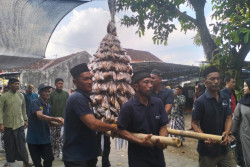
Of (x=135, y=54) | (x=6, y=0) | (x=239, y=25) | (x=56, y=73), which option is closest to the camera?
(x=6, y=0)

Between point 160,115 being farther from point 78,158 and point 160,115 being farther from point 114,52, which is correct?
point 78,158

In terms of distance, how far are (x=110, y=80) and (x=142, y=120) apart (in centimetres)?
56

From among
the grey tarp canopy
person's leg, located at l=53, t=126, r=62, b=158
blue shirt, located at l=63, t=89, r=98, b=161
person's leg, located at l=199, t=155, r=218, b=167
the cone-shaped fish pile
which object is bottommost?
person's leg, located at l=53, t=126, r=62, b=158

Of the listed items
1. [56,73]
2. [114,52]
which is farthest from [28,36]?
[56,73]

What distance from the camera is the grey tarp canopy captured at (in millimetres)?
2779

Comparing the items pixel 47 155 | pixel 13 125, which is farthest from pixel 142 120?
pixel 13 125

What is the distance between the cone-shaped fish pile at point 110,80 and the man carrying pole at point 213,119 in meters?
1.13

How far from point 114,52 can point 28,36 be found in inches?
47.8

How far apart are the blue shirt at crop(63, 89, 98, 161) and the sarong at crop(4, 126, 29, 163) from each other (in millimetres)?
3255

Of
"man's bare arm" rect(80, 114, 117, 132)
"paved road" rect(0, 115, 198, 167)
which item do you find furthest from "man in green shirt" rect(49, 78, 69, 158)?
"man's bare arm" rect(80, 114, 117, 132)

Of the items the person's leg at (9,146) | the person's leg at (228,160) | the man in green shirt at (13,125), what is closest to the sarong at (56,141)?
the man in green shirt at (13,125)

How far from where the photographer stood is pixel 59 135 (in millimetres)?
6574

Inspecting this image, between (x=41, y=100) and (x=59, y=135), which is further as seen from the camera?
(x=59, y=135)

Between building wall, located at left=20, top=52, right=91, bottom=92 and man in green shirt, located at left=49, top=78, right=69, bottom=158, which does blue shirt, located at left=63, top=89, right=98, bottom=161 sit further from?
building wall, located at left=20, top=52, right=91, bottom=92
